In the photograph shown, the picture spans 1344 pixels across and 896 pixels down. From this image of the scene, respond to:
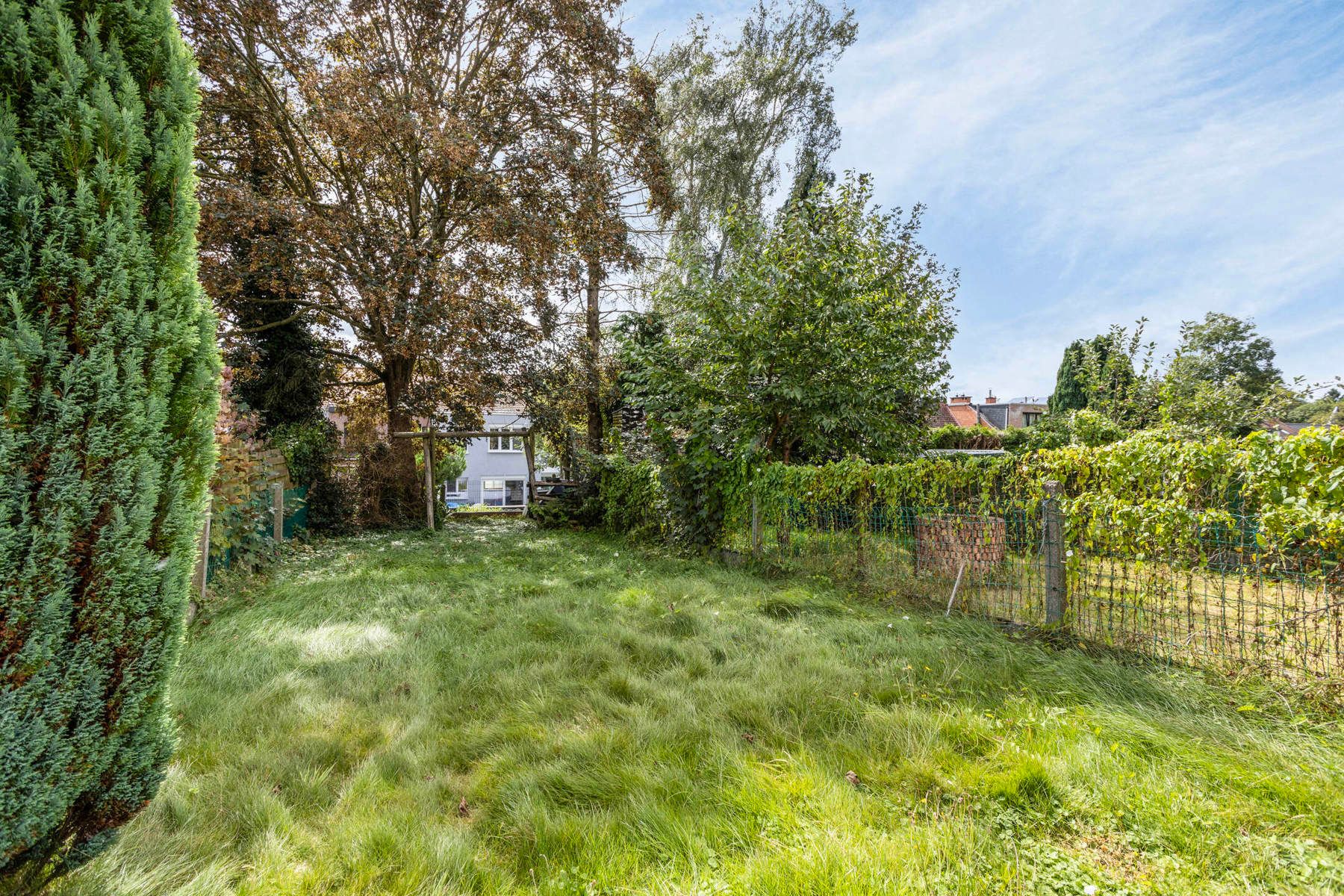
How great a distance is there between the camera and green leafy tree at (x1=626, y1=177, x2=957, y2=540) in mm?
7082

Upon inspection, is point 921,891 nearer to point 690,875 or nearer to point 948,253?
point 690,875

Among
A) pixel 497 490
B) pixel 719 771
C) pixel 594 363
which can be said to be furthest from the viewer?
pixel 497 490

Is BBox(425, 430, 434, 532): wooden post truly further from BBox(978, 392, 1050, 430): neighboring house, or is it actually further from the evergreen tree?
BBox(978, 392, 1050, 430): neighboring house

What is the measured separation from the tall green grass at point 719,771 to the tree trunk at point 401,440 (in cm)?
867

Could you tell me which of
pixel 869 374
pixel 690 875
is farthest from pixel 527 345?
pixel 690 875

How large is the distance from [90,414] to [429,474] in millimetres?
11006

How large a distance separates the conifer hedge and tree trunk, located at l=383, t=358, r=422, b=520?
37.2 ft

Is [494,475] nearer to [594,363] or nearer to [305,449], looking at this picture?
[594,363]

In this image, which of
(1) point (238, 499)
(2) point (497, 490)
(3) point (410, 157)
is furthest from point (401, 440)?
(2) point (497, 490)

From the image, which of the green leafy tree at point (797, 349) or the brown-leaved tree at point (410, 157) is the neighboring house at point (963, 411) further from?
the brown-leaved tree at point (410, 157)

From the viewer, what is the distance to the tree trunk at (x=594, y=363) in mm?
14039

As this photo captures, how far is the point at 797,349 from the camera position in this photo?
7.17 m

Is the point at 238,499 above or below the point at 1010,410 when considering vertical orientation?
below

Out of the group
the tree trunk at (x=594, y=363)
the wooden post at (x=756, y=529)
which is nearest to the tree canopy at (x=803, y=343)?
the wooden post at (x=756, y=529)
